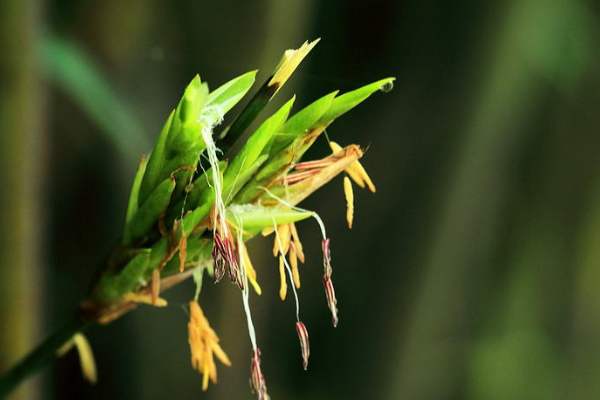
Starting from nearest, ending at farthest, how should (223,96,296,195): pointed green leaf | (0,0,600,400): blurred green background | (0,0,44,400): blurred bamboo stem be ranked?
(223,96,296,195): pointed green leaf → (0,0,44,400): blurred bamboo stem → (0,0,600,400): blurred green background

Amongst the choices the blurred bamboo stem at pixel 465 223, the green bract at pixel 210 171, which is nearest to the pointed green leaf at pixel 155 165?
the green bract at pixel 210 171

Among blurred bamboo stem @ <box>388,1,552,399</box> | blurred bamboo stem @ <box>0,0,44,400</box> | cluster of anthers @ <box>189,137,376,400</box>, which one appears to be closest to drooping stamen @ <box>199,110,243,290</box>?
cluster of anthers @ <box>189,137,376,400</box>

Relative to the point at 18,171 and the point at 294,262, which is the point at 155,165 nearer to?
the point at 294,262

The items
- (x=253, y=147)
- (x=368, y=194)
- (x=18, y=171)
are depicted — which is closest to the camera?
(x=253, y=147)

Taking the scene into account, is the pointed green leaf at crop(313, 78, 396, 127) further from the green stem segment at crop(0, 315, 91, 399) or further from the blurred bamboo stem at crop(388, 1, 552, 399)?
the blurred bamboo stem at crop(388, 1, 552, 399)

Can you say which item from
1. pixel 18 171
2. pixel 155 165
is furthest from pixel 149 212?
pixel 18 171
